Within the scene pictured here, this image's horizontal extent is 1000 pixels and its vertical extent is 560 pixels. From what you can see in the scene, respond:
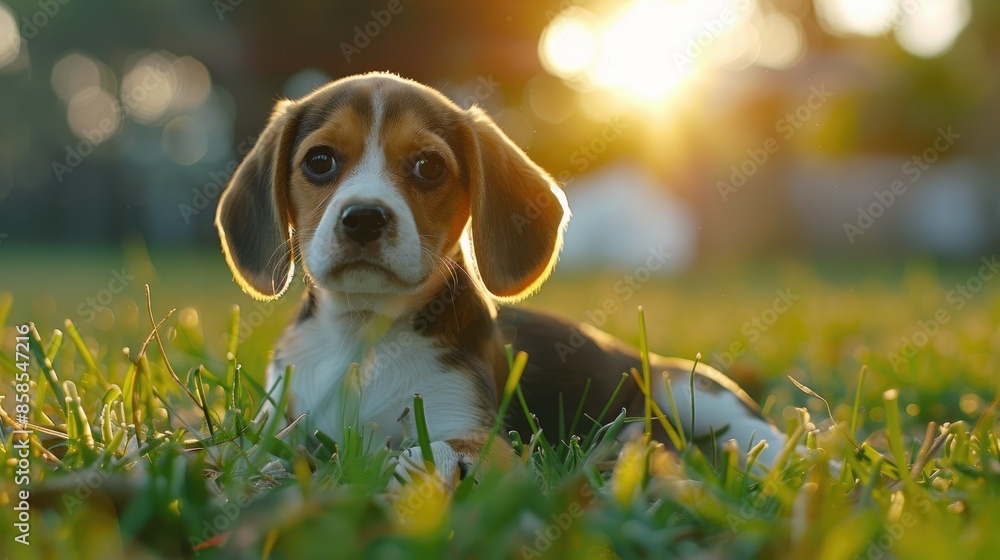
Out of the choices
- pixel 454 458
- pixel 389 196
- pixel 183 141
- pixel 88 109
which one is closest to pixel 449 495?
pixel 454 458

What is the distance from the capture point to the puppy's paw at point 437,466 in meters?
2.25

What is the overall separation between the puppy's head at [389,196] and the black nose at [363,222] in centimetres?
4

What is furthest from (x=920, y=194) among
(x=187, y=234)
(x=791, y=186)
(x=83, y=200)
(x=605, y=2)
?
(x=83, y=200)

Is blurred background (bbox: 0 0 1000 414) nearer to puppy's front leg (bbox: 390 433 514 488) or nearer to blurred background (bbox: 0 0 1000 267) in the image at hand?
blurred background (bbox: 0 0 1000 267)

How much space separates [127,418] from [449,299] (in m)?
1.24

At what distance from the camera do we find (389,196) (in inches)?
131

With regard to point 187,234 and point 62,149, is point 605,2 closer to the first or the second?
point 187,234

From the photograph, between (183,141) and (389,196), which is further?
(183,141)

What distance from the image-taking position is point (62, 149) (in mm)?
31188

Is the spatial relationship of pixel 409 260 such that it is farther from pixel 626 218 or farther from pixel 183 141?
pixel 183 141

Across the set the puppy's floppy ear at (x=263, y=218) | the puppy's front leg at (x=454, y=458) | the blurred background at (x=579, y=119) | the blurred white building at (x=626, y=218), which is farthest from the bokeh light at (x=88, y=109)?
the puppy's front leg at (x=454, y=458)

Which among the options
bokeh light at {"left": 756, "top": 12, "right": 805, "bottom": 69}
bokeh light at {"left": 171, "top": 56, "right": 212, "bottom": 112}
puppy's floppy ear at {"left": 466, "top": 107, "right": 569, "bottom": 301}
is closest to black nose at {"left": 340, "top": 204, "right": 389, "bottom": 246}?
puppy's floppy ear at {"left": 466, "top": 107, "right": 569, "bottom": 301}

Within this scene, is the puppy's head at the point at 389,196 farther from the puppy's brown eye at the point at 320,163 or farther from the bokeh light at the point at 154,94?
the bokeh light at the point at 154,94

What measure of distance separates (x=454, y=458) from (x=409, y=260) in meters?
0.89
